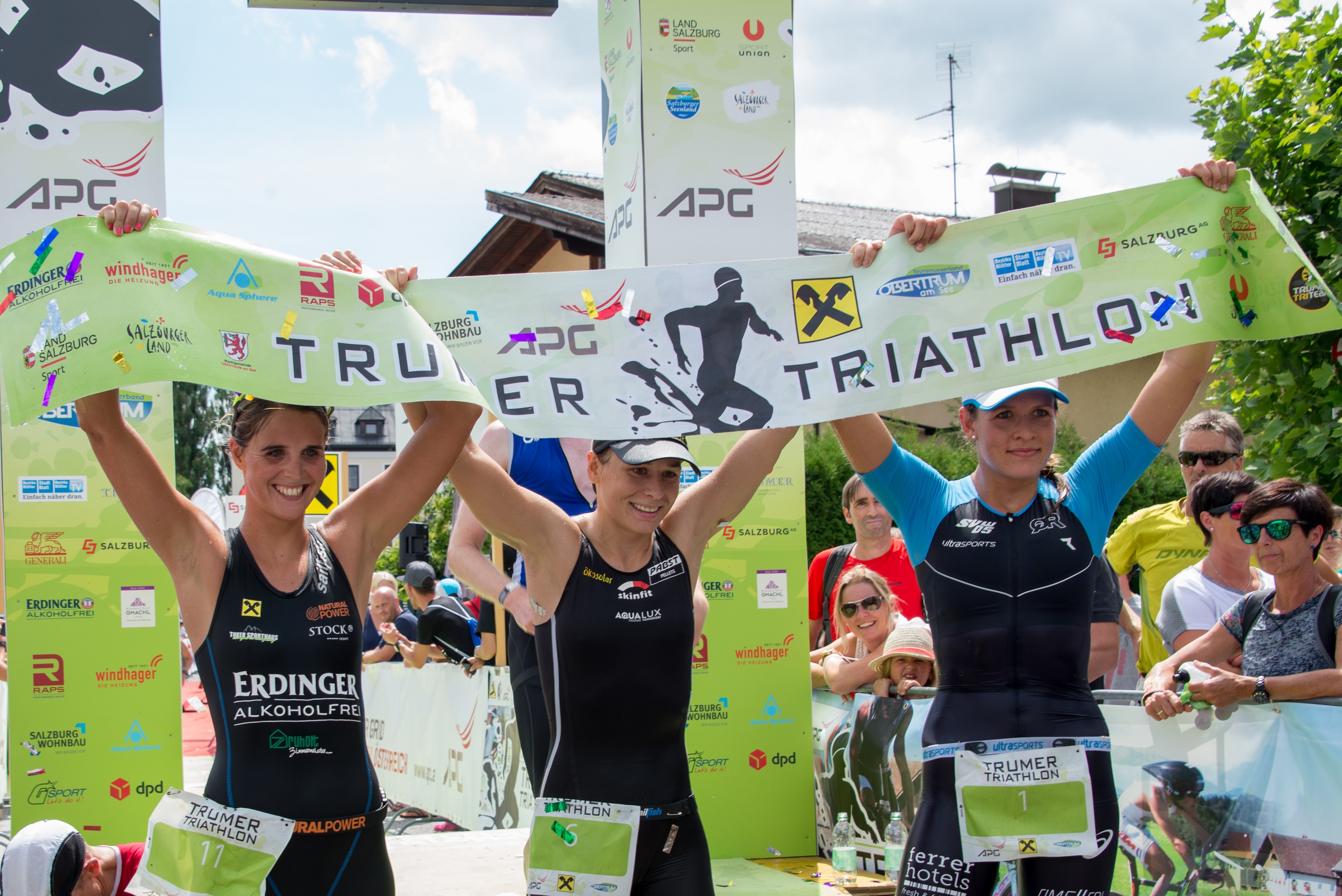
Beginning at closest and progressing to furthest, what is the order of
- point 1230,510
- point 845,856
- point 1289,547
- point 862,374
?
point 862,374 < point 1289,547 < point 1230,510 < point 845,856

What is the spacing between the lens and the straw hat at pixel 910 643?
538 cm

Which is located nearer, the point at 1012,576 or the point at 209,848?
the point at 209,848

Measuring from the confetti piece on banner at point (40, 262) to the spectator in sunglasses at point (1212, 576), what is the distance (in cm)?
442

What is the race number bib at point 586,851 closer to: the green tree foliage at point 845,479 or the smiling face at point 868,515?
the smiling face at point 868,515

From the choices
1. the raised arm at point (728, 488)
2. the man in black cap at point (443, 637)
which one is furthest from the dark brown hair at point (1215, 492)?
the man in black cap at point (443, 637)

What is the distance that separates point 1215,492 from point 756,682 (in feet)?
8.61

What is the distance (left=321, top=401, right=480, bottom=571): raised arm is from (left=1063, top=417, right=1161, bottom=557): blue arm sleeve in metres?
1.72

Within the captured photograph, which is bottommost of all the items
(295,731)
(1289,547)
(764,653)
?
(764,653)

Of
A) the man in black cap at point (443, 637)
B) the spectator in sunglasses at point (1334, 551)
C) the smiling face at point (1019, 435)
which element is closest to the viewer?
the smiling face at point (1019, 435)

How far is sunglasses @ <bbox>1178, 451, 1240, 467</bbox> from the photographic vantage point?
5.52m

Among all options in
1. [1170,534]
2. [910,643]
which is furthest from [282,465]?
[1170,534]

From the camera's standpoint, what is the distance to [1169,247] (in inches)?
137

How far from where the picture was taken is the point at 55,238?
114 inches

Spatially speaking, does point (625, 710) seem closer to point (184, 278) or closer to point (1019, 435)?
point (1019, 435)
